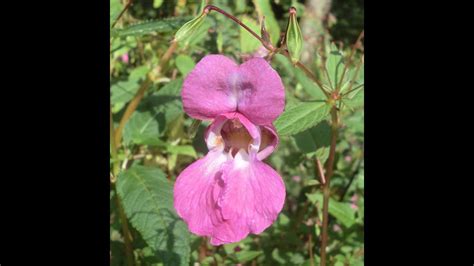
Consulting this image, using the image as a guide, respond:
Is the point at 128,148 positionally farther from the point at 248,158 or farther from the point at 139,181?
the point at 248,158

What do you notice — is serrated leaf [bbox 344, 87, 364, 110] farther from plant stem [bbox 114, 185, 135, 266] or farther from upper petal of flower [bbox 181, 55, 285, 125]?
plant stem [bbox 114, 185, 135, 266]

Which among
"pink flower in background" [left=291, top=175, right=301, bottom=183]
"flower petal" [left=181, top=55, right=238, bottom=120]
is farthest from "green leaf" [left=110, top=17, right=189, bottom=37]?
"pink flower in background" [left=291, top=175, right=301, bottom=183]

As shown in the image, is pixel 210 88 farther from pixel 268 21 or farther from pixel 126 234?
pixel 268 21

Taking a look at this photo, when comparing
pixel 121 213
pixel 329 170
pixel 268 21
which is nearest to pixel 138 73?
pixel 268 21

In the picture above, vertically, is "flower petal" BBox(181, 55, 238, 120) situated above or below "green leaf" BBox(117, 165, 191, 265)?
above

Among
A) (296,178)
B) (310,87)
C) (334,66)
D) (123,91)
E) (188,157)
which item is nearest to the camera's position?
(334,66)
